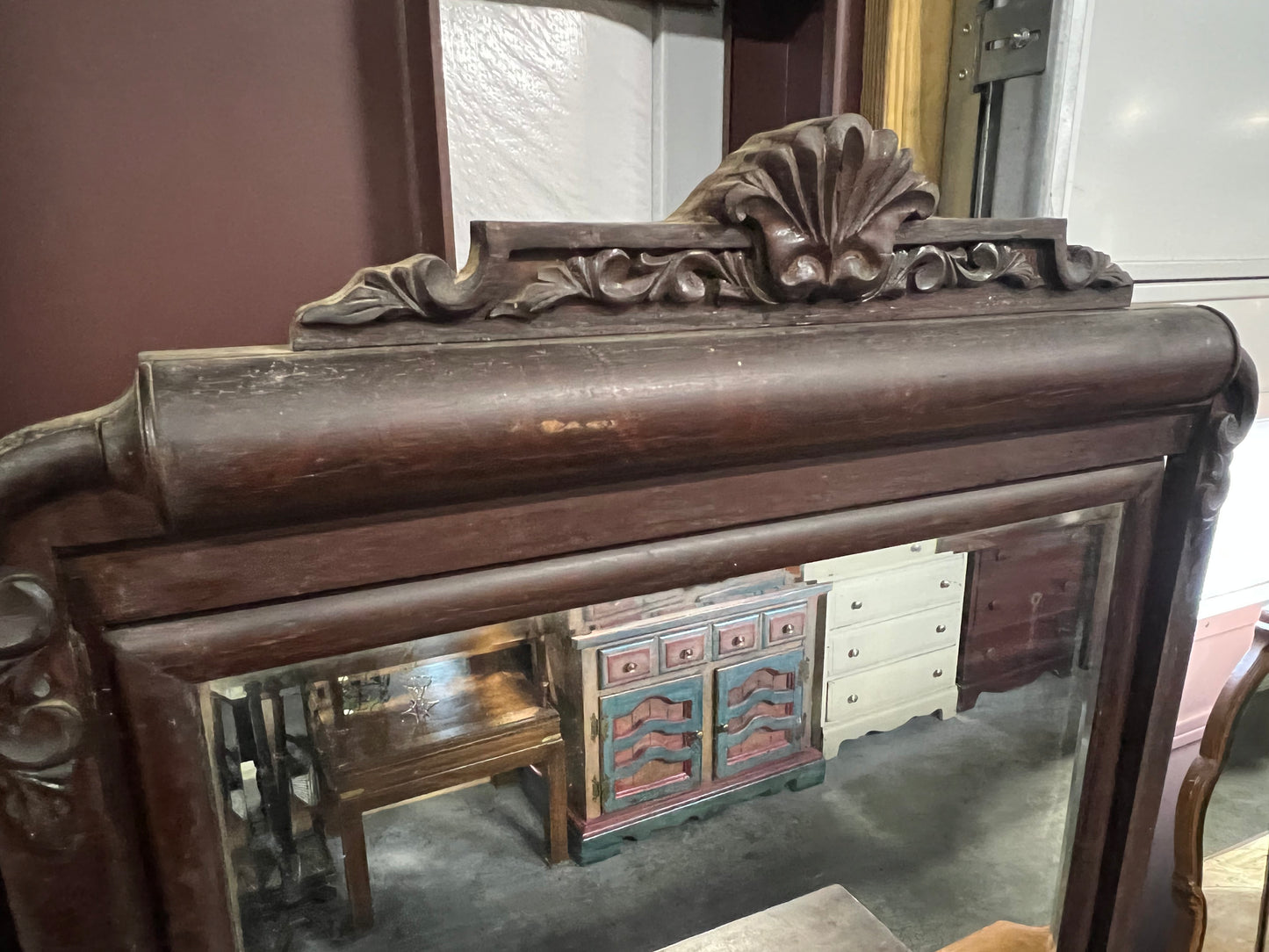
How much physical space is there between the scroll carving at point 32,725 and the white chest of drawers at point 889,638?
0.43 metres

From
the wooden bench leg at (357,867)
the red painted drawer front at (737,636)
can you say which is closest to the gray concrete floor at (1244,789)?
the red painted drawer front at (737,636)

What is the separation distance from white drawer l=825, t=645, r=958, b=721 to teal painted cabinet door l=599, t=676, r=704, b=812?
0.12 meters

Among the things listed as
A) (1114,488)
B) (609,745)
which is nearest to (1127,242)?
(1114,488)

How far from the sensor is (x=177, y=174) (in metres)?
0.56

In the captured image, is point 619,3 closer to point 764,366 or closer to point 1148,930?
point 764,366

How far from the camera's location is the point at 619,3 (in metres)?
0.70

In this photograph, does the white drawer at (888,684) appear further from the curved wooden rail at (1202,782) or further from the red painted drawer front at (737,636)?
the curved wooden rail at (1202,782)

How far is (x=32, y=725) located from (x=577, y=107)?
1.96ft

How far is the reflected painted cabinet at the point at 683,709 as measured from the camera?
0.54 meters

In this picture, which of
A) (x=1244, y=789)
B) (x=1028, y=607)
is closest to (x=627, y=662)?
(x=1028, y=607)

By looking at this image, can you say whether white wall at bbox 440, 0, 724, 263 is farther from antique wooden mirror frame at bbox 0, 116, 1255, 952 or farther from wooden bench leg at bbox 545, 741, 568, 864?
wooden bench leg at bbox 545, 741, 568, 864

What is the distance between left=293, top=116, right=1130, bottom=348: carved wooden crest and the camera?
405 mm

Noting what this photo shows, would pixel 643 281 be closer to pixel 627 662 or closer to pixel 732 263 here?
pixel 732 263

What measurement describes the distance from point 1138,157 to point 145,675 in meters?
0.95
